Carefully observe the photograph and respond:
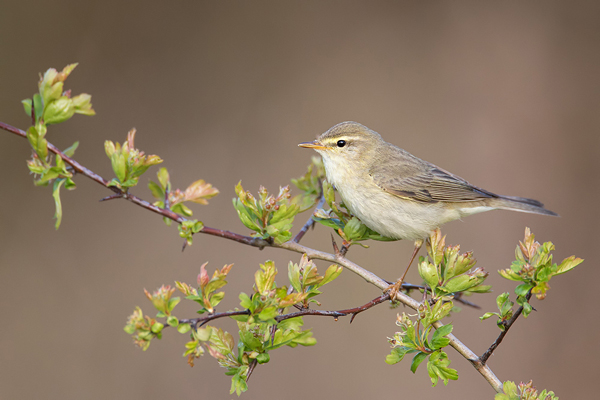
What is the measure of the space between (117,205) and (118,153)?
2894 mm

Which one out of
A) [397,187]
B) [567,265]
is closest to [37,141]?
[567,265]

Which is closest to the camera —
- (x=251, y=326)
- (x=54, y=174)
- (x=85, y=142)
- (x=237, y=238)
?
(x=251, y=326)

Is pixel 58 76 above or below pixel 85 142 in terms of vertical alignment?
above

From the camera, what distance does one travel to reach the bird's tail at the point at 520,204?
9.07 ft

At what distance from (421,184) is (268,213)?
4.81 feet

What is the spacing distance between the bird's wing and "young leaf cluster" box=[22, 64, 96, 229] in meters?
1.72

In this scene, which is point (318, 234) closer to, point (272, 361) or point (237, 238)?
point (272, 361)

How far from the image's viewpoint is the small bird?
8.59 ft

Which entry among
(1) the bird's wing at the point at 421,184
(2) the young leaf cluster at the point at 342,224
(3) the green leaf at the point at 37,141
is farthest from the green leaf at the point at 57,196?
(1) the bird's wing at the point at 421,184

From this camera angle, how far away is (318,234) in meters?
4.32

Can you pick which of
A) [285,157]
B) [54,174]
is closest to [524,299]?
[54,174]

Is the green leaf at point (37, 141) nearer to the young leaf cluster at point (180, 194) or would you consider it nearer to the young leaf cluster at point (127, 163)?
the young leaf cluster at point (127, 163)

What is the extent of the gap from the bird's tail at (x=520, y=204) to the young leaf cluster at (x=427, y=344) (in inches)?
58.2

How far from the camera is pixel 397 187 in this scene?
274 cm
